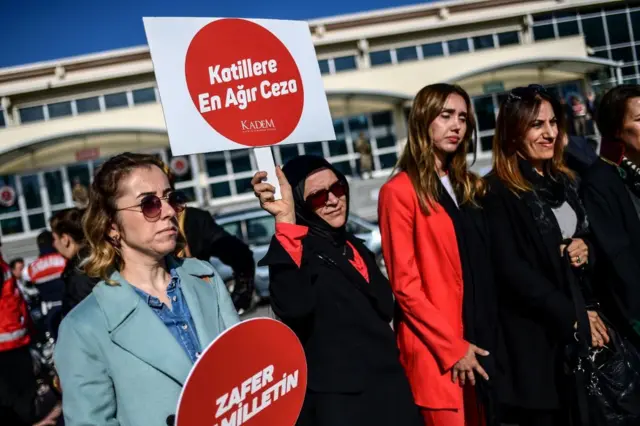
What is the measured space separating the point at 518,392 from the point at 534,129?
1.36 m

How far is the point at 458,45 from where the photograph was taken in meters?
28.0

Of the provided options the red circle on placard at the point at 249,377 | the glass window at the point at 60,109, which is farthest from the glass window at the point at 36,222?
the red circle on placard at the point at 249,377

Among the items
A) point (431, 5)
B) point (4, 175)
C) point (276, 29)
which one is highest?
point (431, 5)

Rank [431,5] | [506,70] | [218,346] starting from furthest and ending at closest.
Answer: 1. [431,5]
2. [506,70]
3. [218,346]

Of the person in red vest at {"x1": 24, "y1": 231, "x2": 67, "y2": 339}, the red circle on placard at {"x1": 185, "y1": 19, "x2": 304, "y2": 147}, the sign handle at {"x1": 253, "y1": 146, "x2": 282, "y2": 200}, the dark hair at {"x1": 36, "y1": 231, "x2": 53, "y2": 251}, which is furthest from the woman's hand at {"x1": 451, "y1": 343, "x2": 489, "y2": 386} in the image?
the dark hair at {"x1": 36, "y1": 231, "x2": 53, "y2": 251}

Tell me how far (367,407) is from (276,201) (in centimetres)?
97

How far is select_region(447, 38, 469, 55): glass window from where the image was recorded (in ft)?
91.6

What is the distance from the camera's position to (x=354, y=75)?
26.1m

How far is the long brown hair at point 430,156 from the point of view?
279cm

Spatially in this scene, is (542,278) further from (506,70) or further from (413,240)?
(506,70)

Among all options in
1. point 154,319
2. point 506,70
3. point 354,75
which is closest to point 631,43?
point 506,70

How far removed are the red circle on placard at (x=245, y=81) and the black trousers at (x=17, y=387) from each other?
4.00 meters

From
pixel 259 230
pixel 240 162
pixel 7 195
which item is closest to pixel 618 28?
pixel 240 162

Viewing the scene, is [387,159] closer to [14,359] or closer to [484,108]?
[484,108]
